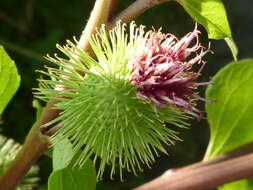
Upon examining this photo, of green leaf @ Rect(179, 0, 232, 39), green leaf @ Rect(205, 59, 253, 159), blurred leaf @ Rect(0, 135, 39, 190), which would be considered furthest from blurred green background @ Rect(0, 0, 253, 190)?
green leaf @ Rect(179, 0, 232, 39)

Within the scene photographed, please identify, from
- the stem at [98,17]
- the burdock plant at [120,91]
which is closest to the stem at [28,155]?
the burdock plant at [120,91]

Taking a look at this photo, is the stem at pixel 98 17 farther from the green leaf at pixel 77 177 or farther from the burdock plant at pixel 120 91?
the green leaf at pixel 77 177

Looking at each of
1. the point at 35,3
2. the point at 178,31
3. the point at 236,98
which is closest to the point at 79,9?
the point at 35,3

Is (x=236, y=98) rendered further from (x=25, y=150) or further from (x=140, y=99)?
(x=25, y=150)

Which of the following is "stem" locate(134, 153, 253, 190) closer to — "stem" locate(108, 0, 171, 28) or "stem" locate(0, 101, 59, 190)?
"stem" locate(0, 101, 59, 190)

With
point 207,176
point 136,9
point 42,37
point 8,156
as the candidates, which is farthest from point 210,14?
point 42,37

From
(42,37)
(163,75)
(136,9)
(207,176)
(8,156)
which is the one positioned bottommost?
(207,176)

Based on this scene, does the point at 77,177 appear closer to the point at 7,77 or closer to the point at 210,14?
the point at 7,77
